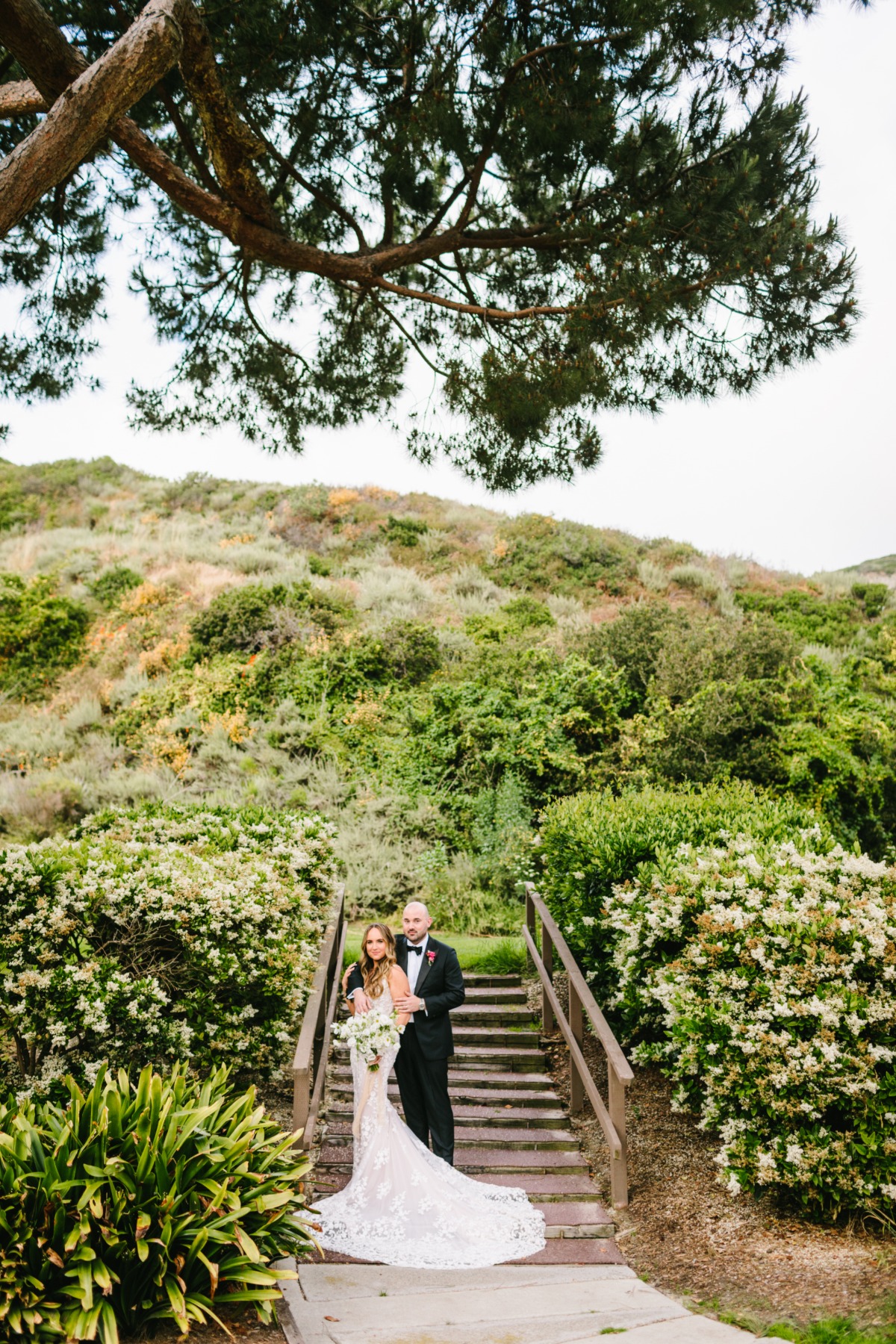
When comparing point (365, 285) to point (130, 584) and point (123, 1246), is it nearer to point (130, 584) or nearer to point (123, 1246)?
point (123, 1246)

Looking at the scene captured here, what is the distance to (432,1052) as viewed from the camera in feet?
18.5

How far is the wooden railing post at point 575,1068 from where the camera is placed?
6.68 metres

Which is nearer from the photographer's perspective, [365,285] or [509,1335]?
[509,1335]

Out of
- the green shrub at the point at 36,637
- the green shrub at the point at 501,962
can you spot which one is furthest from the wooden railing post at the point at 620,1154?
the green shrub at the point at 36,637

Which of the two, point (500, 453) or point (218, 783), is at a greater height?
point (500, 453)

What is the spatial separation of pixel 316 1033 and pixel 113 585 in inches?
649

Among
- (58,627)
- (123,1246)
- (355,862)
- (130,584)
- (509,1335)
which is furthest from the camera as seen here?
(130,584)

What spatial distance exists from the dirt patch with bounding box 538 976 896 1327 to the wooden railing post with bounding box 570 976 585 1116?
21 centimetres

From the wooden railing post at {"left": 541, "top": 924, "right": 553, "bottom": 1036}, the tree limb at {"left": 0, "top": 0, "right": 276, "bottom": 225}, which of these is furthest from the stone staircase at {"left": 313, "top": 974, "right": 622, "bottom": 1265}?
the tree limb at {"left": 0, "top": 0, "right": 276, "bottom": 225}

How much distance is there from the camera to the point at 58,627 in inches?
759

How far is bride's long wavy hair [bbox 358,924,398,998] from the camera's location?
18.4ft

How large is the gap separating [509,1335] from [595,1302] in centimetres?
59

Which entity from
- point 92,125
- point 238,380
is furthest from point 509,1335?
point 238,380

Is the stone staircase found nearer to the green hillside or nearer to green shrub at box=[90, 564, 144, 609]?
green shrub at box=[90, 564, 144, 609]
